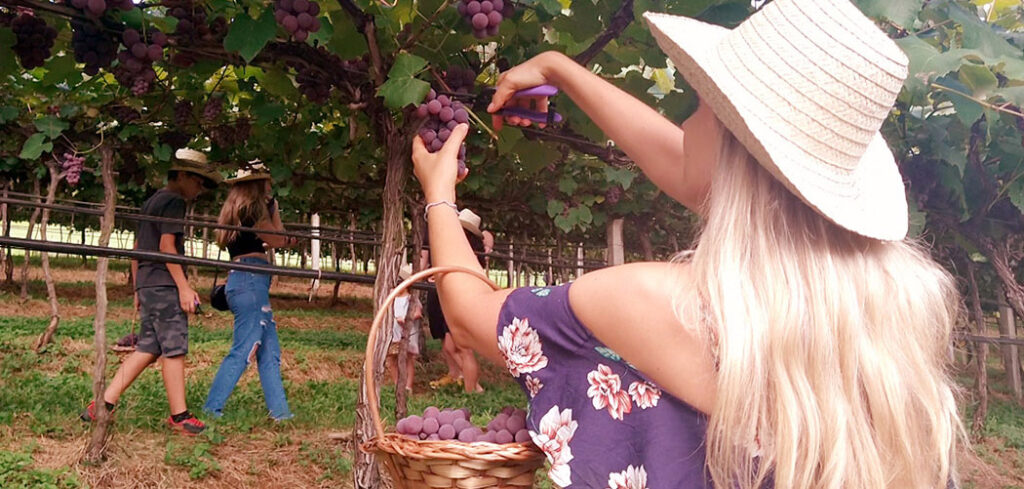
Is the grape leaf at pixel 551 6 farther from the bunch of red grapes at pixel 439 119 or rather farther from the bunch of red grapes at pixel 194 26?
the bunch of red grapes at pixel 194 26

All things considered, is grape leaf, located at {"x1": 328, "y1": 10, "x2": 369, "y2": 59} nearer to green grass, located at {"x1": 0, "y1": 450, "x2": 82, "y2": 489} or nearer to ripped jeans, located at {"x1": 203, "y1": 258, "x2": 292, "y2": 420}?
green grass, located at {"x1": 0, "y1": 450, "x2": 82, "y2": 489}

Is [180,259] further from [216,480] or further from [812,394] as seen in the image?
[216,480]

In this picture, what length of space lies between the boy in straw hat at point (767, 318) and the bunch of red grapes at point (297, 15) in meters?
0.86

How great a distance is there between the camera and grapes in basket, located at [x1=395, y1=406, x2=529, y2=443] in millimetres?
1289

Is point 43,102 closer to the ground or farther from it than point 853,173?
farther from it

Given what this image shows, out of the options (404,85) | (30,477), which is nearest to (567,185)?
(30,477)

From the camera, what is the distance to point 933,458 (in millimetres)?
1244

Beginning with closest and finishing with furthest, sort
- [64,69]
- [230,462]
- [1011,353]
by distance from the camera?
[64,69], [230,462], [1011,353]

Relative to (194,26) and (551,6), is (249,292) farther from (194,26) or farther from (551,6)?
(551,6)

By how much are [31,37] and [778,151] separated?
2077mm

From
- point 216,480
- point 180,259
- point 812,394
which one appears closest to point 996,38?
point 812,394

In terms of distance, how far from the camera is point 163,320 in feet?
15.3

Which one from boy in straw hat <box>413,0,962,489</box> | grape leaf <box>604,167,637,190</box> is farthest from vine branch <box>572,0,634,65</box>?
grape leaf <box>604,167,637,190</box>

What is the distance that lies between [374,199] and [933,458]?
888 cm
